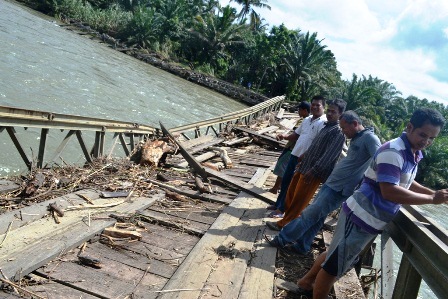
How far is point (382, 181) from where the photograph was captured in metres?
2.63

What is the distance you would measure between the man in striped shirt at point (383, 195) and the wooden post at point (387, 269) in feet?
0.69

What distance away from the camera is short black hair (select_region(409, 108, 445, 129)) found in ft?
8.47

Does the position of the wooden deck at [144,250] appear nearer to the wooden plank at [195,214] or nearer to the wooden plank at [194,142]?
the wooden plank at [195,214]

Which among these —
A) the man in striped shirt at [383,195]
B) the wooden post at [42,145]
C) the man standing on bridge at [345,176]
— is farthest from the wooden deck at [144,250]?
the wooden post at [42,145]

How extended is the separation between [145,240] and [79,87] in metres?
14.0

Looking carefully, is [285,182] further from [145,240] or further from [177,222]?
[145,240]

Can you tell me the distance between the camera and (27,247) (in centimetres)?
304

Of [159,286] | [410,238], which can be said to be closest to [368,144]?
[410,238]

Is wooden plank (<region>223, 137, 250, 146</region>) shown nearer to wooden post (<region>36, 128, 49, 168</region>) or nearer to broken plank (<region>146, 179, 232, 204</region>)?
broken plank (<region>146, 179, 232, 204</region>)

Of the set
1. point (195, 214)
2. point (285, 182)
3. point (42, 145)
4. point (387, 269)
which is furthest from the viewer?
point (42, 145)

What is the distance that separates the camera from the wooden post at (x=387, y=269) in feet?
9.35

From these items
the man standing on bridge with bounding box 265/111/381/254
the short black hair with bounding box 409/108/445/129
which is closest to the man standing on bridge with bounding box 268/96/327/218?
the man standing on bridge with bounding box 265/111/381/254

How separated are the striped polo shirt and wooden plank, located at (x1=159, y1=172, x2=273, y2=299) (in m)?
1.30

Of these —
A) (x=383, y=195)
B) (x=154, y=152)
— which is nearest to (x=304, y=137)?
(x=383, y=195)
